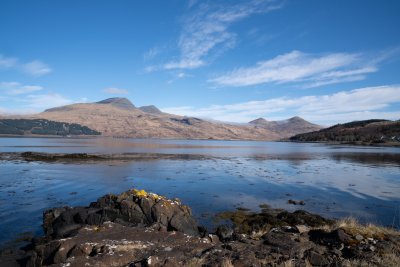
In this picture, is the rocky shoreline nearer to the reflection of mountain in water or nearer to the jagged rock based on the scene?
the jagged rock

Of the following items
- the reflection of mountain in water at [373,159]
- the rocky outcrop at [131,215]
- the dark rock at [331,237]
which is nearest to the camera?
the dark rock at [331,237]

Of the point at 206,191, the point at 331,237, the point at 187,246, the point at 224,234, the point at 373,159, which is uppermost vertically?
the point at 331,237

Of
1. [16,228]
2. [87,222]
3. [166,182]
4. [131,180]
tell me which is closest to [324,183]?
[166,182]

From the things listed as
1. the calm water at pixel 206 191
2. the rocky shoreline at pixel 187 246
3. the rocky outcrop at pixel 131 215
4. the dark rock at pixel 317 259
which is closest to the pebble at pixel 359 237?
the rocky shoreline at pixel 187 246

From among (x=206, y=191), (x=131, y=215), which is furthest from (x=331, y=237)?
(x=206, y=191)

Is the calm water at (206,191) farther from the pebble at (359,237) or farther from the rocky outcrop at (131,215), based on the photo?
the pebble at (359,237)

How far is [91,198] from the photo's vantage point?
2777 cm

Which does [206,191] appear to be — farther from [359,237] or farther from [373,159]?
[373,159]

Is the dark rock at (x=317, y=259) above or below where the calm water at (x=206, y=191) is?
above

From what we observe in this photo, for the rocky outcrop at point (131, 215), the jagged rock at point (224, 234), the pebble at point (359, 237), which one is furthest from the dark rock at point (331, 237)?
the rocky outcrop at point (131, 215)

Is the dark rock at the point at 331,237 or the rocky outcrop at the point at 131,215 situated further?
the rocky outcrop at the point at 131,215

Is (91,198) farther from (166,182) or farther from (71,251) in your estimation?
(71,251)

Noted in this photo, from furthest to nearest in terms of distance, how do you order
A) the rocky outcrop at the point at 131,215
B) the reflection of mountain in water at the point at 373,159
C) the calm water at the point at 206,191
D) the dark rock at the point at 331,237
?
the reflection of mountain in water at the point at 373,159
the calm water at the point at 206,191
the rocky outcrop at the point at 131,215
the dark rock at the point at 331,237

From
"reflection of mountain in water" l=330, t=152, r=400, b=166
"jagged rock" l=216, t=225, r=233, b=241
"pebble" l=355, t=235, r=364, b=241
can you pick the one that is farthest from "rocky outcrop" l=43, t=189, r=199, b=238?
"reflection of mountain in water" l=330, t=152, r=400, b=166
